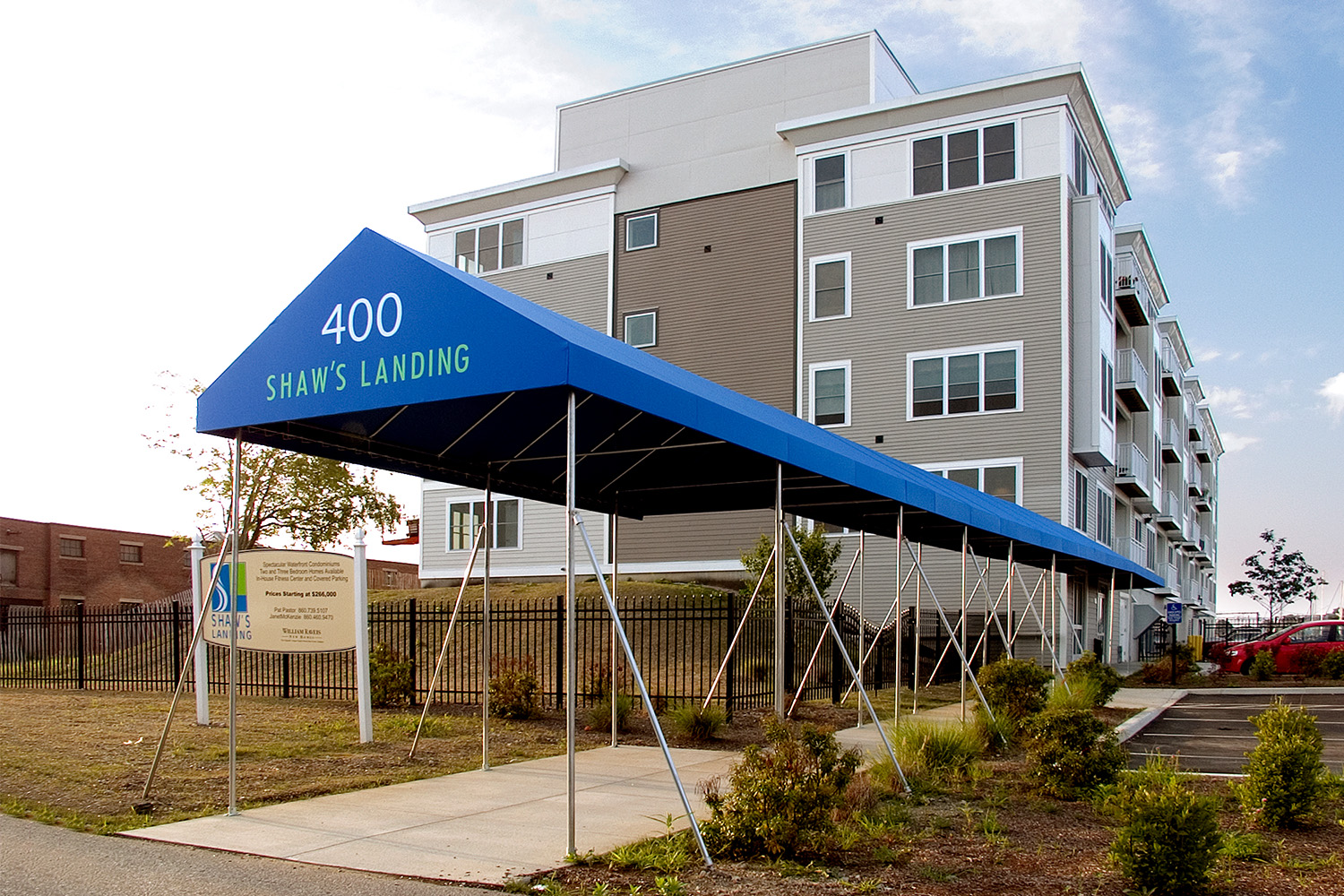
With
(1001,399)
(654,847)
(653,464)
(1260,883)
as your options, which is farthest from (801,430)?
(1001,399)

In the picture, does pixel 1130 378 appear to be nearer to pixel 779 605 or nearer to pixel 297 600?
pixel 297 600

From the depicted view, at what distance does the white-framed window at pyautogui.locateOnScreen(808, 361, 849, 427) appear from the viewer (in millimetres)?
33875

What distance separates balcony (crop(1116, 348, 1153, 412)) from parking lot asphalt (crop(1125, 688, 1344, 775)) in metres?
15.0

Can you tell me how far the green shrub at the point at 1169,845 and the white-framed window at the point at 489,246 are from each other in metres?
35.0

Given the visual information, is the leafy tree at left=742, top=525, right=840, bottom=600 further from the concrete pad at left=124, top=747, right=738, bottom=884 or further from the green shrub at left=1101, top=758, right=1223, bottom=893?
the green shrub at left=1101, top=758, right=1223, bottom=893

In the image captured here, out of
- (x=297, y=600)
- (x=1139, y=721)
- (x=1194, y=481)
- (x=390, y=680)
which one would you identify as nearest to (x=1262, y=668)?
(x=1139, y=721)

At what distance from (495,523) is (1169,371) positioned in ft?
95.7

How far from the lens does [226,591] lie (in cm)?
1513

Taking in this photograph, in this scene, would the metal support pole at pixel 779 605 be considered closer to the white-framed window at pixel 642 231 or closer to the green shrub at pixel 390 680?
the green shrub at pixel 390 680

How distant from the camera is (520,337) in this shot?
25.6 ft

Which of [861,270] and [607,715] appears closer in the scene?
[607,715]

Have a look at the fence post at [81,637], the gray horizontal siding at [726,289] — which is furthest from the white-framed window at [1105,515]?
the fence post at [81,637]

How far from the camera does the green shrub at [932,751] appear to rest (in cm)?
1110

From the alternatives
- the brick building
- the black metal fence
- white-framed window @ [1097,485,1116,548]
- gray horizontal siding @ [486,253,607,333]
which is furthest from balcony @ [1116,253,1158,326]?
the brick building
